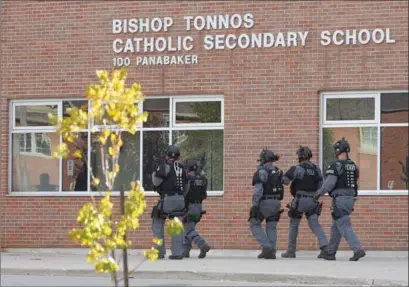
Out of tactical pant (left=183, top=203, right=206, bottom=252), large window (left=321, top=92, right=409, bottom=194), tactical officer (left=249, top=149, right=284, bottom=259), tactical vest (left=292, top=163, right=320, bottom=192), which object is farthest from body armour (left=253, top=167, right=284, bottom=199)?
large window (left=321, top=92, right=409, bottom=194)

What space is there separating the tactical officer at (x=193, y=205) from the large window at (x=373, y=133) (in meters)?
2.68

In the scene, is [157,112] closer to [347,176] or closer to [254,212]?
[254,212]

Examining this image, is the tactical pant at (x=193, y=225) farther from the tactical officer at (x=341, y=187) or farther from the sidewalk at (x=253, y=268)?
the tactical officer at (x=341, y=187)

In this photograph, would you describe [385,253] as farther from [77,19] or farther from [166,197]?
[77,19]

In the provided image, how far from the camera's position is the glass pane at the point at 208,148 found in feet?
61.5

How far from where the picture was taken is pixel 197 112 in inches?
741

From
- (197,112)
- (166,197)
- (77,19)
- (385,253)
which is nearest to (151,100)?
(197,112)

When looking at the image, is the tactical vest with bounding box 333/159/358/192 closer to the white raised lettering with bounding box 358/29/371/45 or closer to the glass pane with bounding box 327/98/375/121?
the glass pane with bounding box 327/98/375/121

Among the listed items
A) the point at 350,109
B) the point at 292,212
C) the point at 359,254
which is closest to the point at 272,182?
the point at 292,212

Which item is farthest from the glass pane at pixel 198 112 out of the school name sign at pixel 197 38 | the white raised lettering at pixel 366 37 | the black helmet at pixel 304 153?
the white raised lettering at pixel 366 37

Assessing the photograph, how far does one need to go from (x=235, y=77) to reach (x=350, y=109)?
216cm

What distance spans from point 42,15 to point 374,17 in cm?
632

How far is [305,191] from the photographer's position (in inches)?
658

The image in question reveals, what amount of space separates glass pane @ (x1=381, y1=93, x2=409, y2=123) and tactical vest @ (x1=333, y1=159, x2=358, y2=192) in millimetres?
2195
